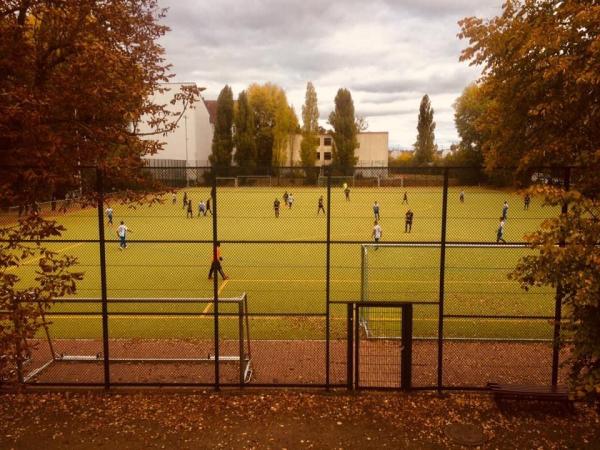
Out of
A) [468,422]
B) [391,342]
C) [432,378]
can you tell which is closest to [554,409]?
[468,422]

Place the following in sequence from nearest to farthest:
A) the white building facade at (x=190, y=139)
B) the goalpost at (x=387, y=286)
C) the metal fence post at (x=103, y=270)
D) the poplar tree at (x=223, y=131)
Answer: the metal fence post at (x=103, y=270) < the goalpost at (x=387, y=286) < the white building facade at (x=190, y=139) < the poplar tree at (x=223, y=131)

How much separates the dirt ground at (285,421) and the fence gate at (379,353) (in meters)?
0.35

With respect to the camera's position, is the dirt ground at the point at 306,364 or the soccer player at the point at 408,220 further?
the soccer player at the point at 408,220

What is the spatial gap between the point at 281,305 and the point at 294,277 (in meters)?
3.96

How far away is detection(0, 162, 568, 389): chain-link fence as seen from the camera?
869cm

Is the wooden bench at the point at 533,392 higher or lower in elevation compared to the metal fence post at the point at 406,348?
lower

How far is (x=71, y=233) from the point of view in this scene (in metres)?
26.5

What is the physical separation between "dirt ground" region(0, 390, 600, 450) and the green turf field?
9.68 ft

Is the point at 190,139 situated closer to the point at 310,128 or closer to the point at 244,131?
the point at 244,131

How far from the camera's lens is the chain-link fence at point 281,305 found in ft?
28.5

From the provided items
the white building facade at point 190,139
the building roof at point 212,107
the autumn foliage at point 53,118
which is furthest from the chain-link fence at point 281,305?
the building roof at point 212,107

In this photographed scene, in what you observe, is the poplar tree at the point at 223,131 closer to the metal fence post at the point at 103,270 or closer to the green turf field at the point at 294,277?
the green turf field at the point at 294,277

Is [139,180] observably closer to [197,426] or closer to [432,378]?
[197,426]

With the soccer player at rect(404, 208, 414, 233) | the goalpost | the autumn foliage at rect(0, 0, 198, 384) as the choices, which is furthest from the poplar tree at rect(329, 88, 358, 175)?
the autumn foliage at rect(0, 0, 198, 384)
